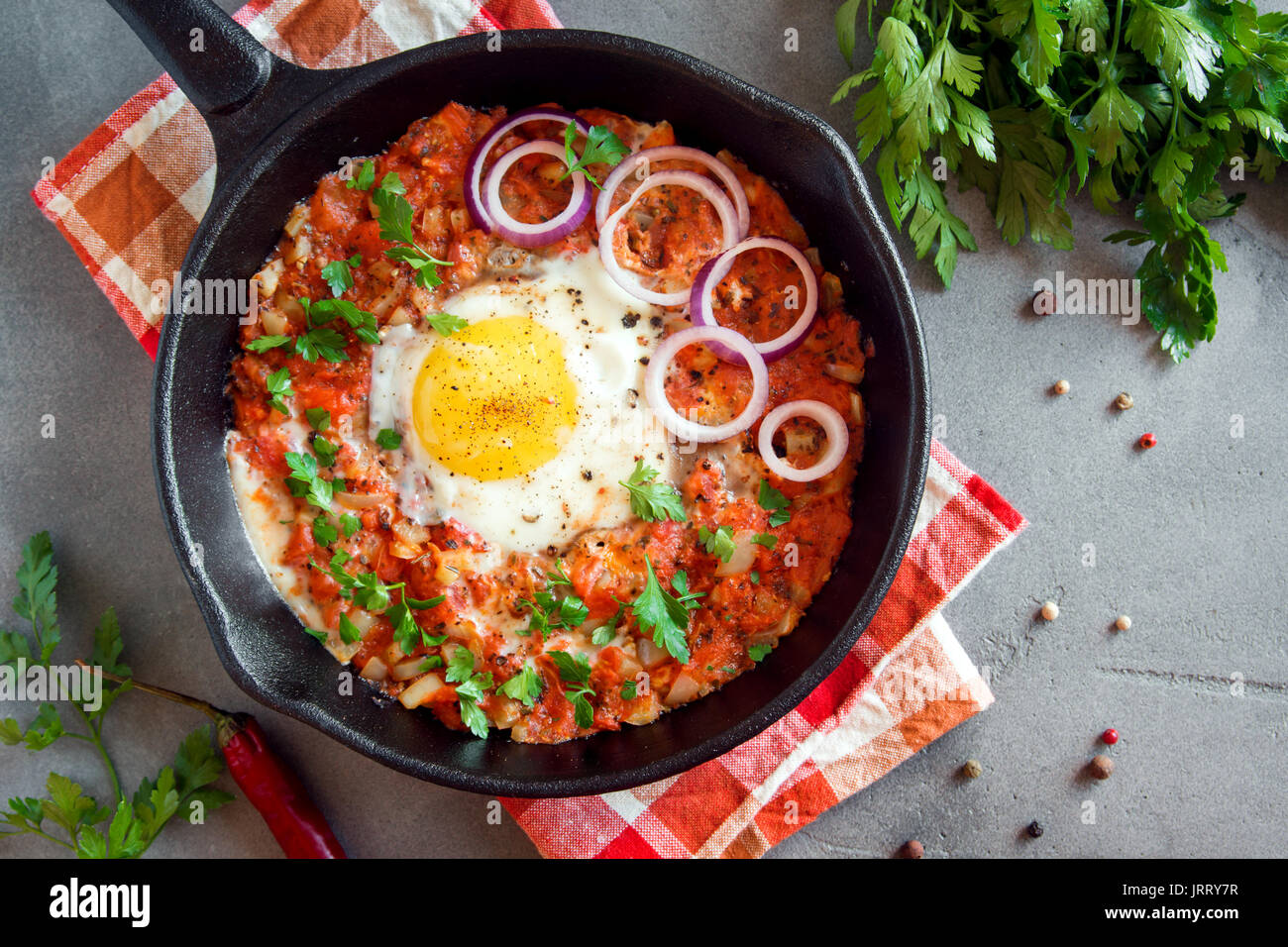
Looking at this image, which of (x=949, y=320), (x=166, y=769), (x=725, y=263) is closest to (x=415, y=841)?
(x=166, y=769)

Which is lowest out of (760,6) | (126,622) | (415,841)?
(415,841)

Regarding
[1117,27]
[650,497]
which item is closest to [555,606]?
[650,497]

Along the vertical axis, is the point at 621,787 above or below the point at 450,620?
below

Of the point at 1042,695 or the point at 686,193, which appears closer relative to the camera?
the point at 686,193

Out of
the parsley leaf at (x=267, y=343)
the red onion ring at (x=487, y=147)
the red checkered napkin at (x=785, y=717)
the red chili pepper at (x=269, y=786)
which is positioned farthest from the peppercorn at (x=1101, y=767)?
the parsley leaf at (x=267, y=343)

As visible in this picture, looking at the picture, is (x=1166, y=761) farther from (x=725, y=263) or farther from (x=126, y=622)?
(x=126, y=622)

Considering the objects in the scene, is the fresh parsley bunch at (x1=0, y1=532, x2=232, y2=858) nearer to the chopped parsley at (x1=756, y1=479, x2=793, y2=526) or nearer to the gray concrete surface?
the gray concrete surface
